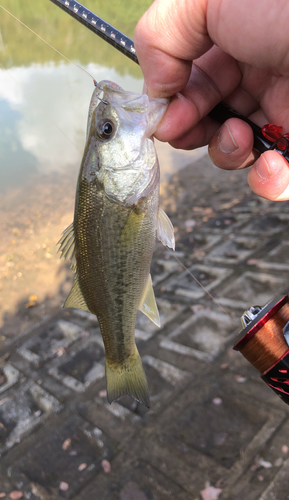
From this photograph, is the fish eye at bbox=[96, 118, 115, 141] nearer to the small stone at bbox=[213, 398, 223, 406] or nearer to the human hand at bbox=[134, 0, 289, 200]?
the human hand at bbox=[134, 0, 289, 200]

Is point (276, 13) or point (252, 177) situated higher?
point (276, 13)

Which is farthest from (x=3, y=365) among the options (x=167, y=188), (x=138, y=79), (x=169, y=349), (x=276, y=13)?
(x=138, y=79)

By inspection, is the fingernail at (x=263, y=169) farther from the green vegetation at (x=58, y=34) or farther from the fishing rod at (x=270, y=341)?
the green vegetation at (x=58, y=34)

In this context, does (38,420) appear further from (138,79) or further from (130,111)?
(138,79)

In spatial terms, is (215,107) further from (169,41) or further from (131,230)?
(131,230)

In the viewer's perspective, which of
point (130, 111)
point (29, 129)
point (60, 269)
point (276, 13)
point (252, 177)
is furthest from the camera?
point (29, 129)

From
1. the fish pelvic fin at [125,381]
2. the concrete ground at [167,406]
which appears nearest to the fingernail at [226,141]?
the fish pelvic fin at [125,381]
